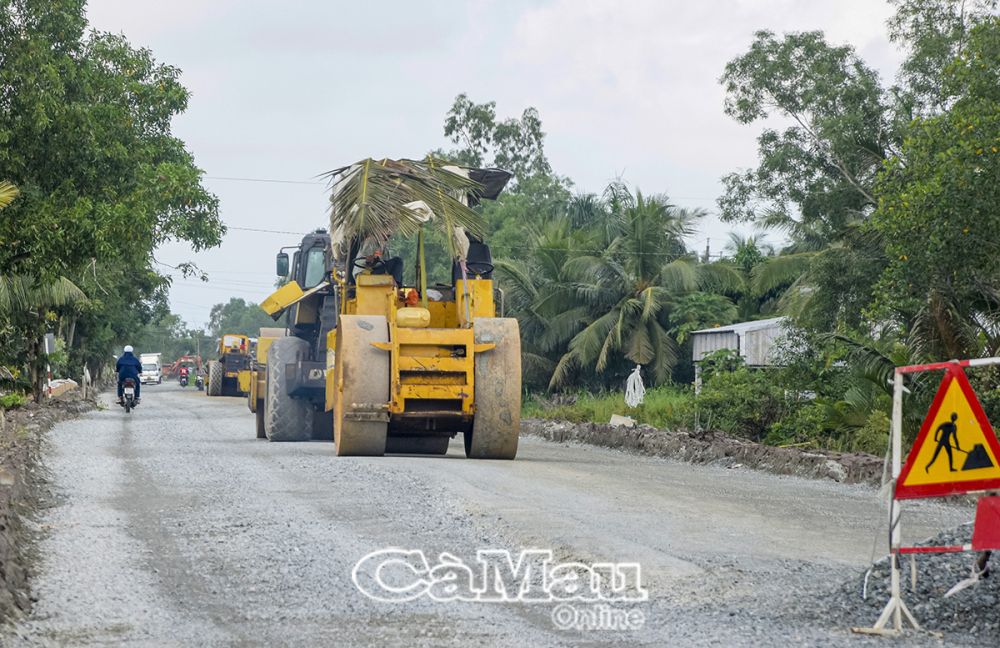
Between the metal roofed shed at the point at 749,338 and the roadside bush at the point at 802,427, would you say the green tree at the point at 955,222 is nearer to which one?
the roadside bush at the point at 802,427

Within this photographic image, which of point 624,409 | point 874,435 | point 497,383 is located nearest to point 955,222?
point 874,435

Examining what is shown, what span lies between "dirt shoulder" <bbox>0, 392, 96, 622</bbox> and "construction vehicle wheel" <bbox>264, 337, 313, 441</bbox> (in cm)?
366

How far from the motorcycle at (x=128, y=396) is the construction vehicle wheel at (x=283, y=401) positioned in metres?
12.8

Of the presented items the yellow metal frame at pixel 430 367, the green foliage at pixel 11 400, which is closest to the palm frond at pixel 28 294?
the green foliage at pixel 11 400

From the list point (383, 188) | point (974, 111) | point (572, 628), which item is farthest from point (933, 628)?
point (974, 111)

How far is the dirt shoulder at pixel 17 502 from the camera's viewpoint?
7645 millimetres

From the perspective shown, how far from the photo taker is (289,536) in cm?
1016

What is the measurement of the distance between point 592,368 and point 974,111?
22.4 meters

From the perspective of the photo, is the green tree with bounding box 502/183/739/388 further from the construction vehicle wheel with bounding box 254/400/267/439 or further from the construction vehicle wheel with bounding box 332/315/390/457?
the construction vehicle wheel with bounding box 332/315/390/457

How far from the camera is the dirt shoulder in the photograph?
7645 mm

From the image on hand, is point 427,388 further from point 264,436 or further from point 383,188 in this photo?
point 264,436

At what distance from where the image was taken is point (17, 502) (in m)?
11.3

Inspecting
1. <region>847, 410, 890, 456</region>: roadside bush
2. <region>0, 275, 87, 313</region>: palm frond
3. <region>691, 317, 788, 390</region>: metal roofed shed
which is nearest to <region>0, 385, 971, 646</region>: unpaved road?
<region>847, 410, 890, 456</region>: roadside bush

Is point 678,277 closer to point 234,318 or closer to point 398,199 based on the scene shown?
point 398,199
